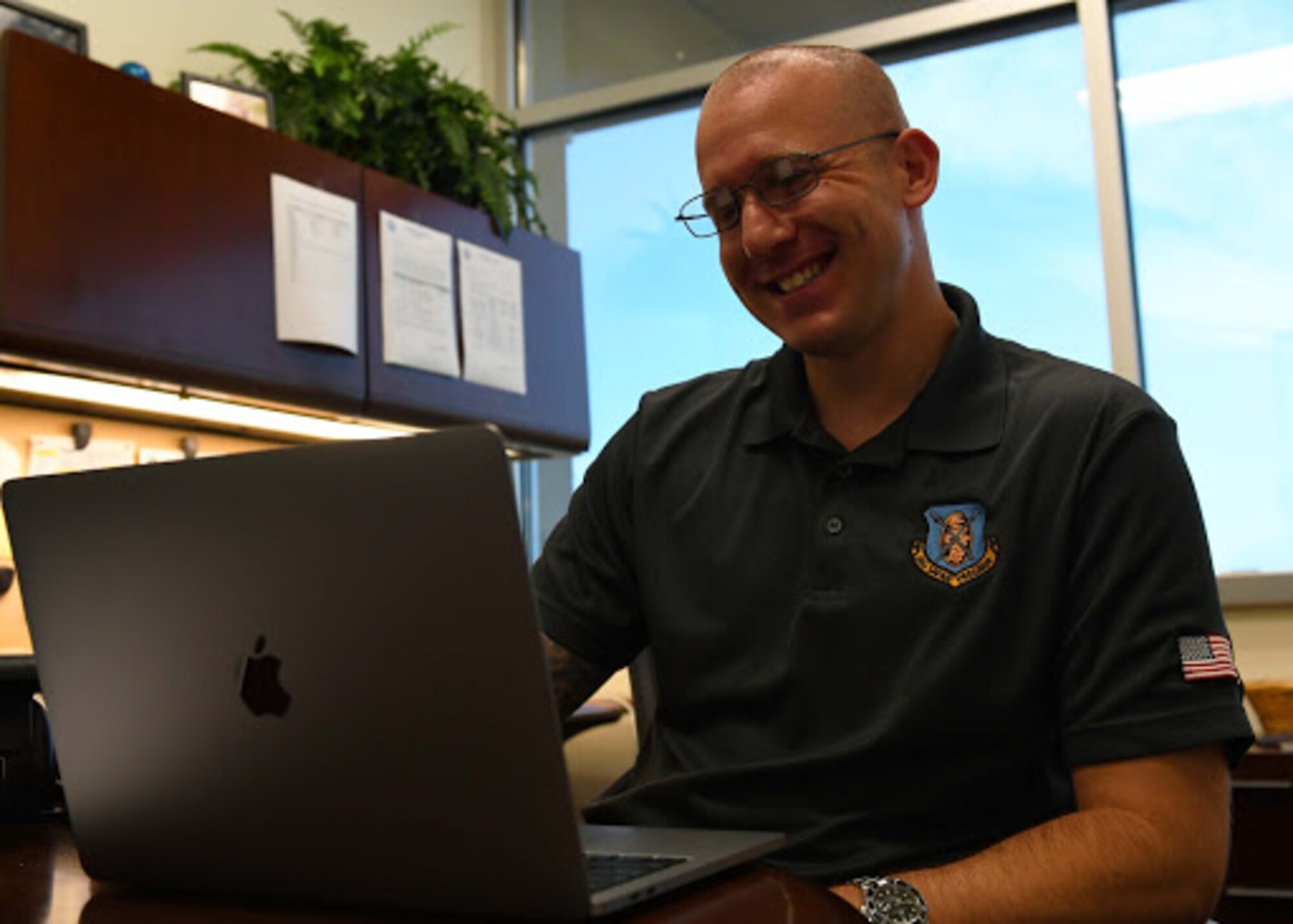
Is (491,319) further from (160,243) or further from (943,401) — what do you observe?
(943,401)

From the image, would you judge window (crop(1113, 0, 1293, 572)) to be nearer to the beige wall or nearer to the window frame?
the window frame

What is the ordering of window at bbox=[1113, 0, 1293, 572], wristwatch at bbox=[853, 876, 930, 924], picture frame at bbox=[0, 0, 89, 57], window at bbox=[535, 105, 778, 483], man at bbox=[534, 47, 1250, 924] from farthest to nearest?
window at bbox=[535, 105, 778, 483] → window at bbox=[1113, 0, 1293, 572] → picture frame at bbox=[0, 0, 89, 57] → man at bbox=[534, 47, 1250, 924] → wristwatch at bbox=[853, 876, 930, 924]

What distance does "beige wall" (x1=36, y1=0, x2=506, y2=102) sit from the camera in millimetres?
2840

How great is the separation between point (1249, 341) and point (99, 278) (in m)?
2.43

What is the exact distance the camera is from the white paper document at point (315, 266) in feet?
8.43

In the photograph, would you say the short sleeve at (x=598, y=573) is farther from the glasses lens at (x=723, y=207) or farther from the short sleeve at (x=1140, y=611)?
the short sleeve at (x=1140, y=611)

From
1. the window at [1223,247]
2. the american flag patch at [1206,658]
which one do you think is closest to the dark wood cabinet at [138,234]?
the american flag patch at [1206,658]

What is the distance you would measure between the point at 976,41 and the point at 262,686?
10.7 feet

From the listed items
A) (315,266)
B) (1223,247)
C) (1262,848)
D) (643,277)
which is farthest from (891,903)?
(643,277)

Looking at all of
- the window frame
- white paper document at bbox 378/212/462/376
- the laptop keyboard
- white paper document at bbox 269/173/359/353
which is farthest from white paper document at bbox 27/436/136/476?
the laptop keyboard

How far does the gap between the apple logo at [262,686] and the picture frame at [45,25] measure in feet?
6.53

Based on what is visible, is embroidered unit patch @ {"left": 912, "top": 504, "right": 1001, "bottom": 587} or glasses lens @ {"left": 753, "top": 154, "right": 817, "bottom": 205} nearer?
embroidered unit patch @ {"left": 912, "top": 504, "right": 1001, "bottom": 587}

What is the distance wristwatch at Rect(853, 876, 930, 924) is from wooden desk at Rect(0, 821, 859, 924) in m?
0.10

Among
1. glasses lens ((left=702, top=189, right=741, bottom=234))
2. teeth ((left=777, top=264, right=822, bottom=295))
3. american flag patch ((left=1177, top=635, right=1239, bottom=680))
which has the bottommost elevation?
american flag patch ((left=1177, top=635, right=1239, bottom=680))
